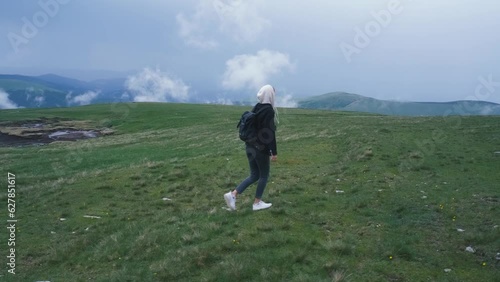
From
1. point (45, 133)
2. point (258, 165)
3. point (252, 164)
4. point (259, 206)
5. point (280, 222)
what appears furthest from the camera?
point (45, 133)

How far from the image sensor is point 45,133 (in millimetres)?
73688

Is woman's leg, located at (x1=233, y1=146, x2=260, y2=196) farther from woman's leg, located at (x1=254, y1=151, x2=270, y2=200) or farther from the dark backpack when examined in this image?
the dark backpack

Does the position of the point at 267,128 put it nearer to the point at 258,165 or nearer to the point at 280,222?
the point at 258,165

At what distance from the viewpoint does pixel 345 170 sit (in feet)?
65.1

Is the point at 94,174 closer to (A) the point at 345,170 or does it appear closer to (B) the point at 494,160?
(A) the point at 345,170

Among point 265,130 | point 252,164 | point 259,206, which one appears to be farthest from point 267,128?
point 259,206

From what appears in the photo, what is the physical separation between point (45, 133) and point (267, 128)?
243ft

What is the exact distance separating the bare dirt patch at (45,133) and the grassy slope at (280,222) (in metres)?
44.4

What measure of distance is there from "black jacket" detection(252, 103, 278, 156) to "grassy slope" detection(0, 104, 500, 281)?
2197mm

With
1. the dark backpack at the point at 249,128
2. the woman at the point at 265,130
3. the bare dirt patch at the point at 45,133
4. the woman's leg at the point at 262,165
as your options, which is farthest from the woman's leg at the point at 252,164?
the bare dirt patch at the point at 45,133

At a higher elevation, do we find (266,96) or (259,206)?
(266,96)

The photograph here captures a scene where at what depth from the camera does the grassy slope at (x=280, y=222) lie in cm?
856

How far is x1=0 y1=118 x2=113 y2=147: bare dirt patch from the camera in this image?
2481 inches

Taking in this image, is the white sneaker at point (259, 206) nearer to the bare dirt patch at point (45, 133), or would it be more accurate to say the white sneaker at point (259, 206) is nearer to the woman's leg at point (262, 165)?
the woman's leg at point (262, 165)
